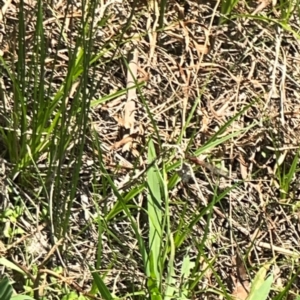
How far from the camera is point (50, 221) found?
4.20ft

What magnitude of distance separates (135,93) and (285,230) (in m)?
0.48

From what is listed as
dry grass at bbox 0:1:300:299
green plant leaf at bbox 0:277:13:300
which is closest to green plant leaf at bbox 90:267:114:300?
dry grass at bbox 0:1:300:299

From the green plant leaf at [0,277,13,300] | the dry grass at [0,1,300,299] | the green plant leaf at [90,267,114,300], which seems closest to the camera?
the green plant leaf at [0,277,13,300]

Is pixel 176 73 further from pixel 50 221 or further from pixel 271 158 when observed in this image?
pixel 50 221

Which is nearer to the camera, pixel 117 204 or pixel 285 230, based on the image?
pixel 117 204

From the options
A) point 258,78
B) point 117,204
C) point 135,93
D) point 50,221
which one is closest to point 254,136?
point 258,78

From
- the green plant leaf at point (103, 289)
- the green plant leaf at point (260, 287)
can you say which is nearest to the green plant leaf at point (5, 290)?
the green plant leaf at point (103, 289)

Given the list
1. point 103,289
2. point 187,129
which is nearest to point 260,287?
point 103,289

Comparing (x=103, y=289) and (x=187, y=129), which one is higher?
(x=187, y=129)

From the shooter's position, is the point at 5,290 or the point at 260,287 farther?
the point at 260,287

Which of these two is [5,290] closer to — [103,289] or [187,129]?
[103,289]

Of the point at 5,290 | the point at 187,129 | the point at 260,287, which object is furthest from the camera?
the point at 187,129

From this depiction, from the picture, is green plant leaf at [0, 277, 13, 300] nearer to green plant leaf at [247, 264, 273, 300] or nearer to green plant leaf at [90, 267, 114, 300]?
green plant leaf at [90, 267, 114, 300]

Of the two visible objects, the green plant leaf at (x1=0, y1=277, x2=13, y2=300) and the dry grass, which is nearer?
the green plant leaf at (x1=0, y1=277, x2=13, y2=300)
